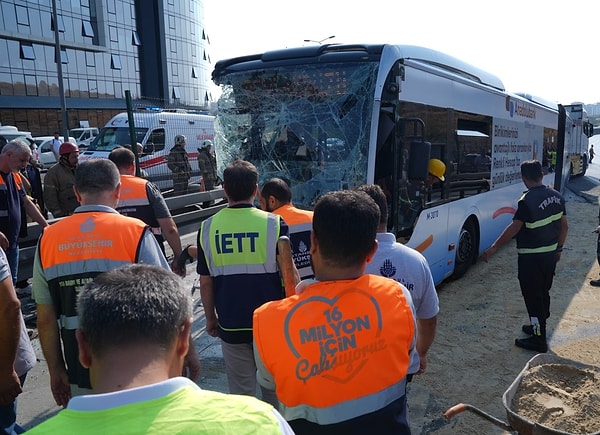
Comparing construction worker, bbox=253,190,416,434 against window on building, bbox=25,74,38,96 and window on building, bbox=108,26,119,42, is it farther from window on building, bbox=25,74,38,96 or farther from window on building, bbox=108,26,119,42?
window on building, bbox=108,26,119,42

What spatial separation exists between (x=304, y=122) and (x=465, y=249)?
3.87 meters

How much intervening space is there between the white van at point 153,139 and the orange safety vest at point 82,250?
1070 cm

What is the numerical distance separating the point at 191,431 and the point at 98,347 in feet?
1.19

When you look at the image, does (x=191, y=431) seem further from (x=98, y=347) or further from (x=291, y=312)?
(x=291, y=312)

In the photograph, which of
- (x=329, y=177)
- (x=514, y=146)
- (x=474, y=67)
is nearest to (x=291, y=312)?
(x=329, y=177)

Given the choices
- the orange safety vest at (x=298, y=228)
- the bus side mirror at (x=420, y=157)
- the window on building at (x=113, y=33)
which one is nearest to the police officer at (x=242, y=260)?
the orange safety vest at (x=298, y=228)

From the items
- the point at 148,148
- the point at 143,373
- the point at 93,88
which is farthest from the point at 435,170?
the point at 93,88

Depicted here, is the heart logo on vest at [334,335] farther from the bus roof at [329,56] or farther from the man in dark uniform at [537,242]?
the bus roof at [329,56]

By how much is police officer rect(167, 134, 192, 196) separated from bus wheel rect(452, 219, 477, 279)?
332 inches

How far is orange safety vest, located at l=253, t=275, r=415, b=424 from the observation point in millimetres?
1761

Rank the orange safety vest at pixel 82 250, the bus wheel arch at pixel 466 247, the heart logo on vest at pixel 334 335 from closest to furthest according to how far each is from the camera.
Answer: the heart logo on vest at pixel 334 335 → the orange safety vest at pixel 82 250 → the bus wheel arch at pixel 466 247

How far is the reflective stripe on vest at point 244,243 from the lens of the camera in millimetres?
3100

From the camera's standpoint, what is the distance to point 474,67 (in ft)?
26.4

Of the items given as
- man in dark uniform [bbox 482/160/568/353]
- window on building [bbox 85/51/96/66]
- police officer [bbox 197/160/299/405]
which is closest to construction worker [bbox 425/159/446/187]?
man in dark uniform [bbox 482/160/568/353]
